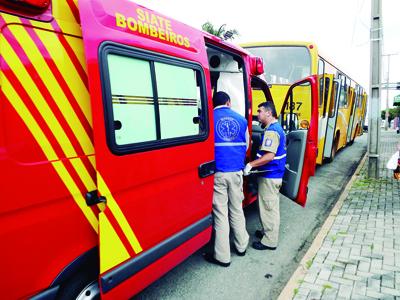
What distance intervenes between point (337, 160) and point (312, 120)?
24.7ft

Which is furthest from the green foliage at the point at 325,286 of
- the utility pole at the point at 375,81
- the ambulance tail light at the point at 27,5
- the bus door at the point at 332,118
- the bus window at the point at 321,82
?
the bus door at the point at 332,118

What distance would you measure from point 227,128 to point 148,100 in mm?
1233

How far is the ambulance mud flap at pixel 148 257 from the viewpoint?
2.36 metres

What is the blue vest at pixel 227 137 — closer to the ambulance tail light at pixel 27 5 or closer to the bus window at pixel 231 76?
the bus window at pixel 231 76

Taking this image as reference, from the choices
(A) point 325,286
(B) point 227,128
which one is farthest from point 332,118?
(A) point 325,286

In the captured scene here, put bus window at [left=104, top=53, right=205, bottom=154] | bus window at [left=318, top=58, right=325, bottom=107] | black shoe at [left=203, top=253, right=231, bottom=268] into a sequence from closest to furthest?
bus window at [left=104, top=53, right=205, bottom=154]
black shoe at [left=203, top=253, right=231, bottom=268]
bus window at [left=318, top=58, right=325, bottom=107]

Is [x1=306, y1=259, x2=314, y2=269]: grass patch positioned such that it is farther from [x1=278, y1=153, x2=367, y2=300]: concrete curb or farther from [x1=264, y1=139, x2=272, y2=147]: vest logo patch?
[x1=264, y1=139, x2=272, y2=147]: vest logo patch

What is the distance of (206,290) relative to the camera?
10.9 feet

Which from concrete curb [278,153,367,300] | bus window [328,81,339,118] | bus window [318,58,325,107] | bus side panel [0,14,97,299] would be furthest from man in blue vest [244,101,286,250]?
bus window [328,81,339,118]

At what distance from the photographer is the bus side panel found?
1802 mm

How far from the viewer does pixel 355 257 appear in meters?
3.90

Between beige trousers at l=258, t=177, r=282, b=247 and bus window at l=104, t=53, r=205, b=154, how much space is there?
4.69 ft

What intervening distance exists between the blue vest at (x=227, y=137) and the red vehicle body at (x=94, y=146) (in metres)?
0.43

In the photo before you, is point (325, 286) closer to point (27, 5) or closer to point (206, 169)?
point (206, 169)
